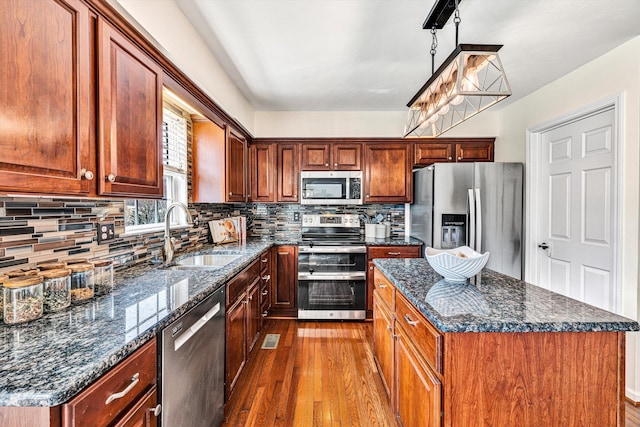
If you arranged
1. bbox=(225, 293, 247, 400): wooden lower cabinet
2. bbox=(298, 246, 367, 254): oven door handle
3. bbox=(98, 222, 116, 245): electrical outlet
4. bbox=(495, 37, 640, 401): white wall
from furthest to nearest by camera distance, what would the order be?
bbox=(298, 246, 367, 254): oven door handle → bbox=(495, 37, 640, 401): white wall → bbox=(225, 293, 247, 400): wooden lower cabinet → bbox=(98, 222, 116, 245): electrical outlet

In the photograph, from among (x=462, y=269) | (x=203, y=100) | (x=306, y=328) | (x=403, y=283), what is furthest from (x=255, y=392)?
(x=203, y=100)

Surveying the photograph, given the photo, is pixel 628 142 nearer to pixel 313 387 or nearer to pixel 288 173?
pixel 313 387

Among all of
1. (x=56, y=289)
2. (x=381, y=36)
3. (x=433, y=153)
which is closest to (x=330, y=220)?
(x=433, y=153)

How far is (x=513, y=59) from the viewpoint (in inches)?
94.5

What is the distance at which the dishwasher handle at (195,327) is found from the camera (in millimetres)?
A: 1205

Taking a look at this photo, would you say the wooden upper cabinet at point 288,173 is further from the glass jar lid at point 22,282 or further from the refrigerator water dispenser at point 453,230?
the glass jar lid at point 22,282

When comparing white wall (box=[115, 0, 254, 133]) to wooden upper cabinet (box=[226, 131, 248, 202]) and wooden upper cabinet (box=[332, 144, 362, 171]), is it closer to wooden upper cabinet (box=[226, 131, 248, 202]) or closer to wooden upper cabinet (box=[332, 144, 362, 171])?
wooden upper cabinet (box=[226, 131, 248, 202])

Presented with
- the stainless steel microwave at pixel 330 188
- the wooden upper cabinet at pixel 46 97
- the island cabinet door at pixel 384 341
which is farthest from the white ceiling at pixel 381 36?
the island cabinet door at pixel 384 341

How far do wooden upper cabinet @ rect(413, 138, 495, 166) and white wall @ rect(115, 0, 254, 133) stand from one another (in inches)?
91.3

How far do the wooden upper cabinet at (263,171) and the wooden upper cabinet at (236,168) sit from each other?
24 centimetres

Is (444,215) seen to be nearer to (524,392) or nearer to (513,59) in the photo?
(513,59)

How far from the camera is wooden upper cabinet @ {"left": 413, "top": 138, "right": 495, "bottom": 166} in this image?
3.70 meters

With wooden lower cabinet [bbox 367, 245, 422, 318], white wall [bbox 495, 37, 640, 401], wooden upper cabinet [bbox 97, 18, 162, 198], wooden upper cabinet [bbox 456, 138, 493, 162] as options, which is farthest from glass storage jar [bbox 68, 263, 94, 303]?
wooden upper cabinet [bbox 456, 138, 493, 162]

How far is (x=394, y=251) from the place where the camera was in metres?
3.40
